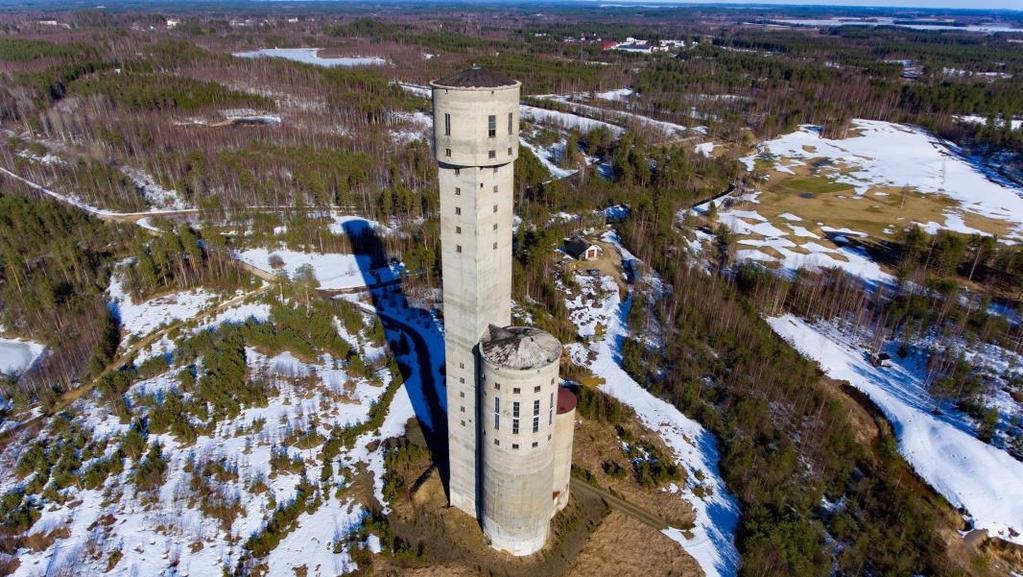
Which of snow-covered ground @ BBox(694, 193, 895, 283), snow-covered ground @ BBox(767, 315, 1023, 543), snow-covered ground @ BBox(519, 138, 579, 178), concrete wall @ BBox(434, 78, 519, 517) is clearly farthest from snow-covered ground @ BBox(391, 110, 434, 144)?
concrete wall @ BBox(434, 78, 519, 517)

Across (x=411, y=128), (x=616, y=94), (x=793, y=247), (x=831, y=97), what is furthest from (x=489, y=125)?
(x=831, y=97)

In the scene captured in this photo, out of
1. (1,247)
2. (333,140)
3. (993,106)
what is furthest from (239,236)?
(993,106)

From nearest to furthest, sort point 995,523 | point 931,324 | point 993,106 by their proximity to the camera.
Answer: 1. point 995,523
2. point 931,324
3. point 993,106

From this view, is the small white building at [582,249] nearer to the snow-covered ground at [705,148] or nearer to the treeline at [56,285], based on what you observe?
the treeline at [56,285]

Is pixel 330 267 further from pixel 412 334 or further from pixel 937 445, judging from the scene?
pixel 937 445

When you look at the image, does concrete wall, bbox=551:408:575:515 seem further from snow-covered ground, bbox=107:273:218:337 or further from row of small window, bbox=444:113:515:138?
snow-covered ground, bbox=107:273:218:337

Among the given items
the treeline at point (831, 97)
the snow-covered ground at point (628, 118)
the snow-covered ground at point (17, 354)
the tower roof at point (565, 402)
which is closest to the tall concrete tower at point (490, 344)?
the tower roof at point (565, 402)

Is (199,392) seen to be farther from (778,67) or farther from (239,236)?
(778,67)
